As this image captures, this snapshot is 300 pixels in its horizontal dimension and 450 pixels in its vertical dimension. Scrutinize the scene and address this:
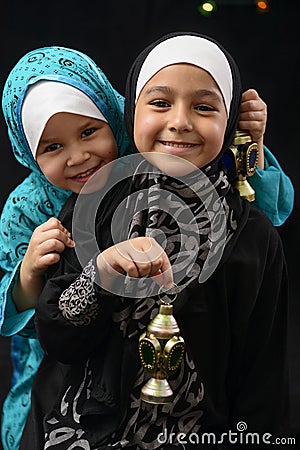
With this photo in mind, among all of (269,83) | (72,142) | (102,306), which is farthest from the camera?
(269,83)

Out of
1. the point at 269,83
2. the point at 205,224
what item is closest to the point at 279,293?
the point at 205,224

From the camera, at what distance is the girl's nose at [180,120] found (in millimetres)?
937

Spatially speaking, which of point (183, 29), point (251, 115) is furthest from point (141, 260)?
point (183, 29)

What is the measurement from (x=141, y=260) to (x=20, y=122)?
13.4 inches

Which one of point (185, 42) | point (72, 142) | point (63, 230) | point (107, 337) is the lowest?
point (107, 337)

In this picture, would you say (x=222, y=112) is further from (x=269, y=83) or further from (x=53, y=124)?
(x=269, y=83)

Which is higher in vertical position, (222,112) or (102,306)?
(222,112)

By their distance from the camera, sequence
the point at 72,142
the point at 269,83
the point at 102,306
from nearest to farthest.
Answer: the point at 102,306 < the point at 72,142 < the point at 269,83

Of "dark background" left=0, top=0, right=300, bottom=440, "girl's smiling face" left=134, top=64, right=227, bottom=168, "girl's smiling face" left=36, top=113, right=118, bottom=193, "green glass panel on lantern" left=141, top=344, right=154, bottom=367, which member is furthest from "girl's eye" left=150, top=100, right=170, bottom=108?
"dark background" left=0, top=0, right=300, bottom=440

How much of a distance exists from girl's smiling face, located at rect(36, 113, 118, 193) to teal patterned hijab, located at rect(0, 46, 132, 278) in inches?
1.7

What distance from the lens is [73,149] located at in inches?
41.1

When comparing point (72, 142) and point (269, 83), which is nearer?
point (72, 142)

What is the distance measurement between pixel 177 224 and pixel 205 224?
0.03 meters

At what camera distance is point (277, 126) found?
72.1 inches
